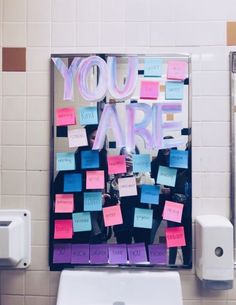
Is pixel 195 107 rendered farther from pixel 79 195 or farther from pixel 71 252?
pixel 71 252

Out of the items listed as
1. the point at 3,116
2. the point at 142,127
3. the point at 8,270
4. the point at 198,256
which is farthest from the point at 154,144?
the point at 8,270

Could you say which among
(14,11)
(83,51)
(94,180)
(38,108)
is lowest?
(94,180)

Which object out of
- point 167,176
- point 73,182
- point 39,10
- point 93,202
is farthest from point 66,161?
point 39,10

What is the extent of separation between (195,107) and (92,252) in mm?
691

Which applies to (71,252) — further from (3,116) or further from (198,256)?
(3,116)

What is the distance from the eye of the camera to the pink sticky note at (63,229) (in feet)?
4.55

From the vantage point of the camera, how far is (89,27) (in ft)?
4.66

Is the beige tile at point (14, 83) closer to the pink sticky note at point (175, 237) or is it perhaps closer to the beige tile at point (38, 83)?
the beige tile at point (38, 83)

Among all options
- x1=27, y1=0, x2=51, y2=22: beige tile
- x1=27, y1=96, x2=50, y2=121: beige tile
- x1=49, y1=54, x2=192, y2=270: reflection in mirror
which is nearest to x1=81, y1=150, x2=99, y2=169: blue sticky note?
x1=49, y1=54, x2=192, y2=270: reflection in mirror

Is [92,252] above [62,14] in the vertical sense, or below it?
below

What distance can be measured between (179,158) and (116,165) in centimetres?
24

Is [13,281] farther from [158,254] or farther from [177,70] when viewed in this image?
[177,70]

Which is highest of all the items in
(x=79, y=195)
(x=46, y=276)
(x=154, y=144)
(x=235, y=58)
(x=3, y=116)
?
(x=235, y=58)

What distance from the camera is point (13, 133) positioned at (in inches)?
55.9
